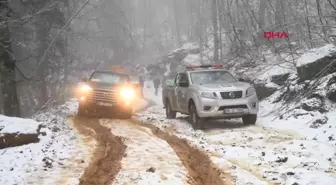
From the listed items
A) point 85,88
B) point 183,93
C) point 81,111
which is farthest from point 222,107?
point 81,111

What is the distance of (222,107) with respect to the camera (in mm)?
11414

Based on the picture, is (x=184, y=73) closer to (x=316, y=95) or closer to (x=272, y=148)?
(x=316, y=95)

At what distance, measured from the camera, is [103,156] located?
8.21 metres

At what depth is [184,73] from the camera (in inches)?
543

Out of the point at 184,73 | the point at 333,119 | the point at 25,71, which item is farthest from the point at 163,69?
the point at 333,119

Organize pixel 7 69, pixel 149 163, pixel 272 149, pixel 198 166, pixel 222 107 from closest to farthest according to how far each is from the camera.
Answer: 1. pixel 198 166
2. pixel 149 163
3. pixel 272 149
4. pixel 222 107
5. pixel 7 69

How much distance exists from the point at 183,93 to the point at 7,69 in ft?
19.1

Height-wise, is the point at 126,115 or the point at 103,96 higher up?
the point at 103,96

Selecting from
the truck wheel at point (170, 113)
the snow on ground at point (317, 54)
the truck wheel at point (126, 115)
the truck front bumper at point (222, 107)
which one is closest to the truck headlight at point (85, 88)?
the truck wheel at point (126, 115)

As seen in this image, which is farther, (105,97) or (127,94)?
(127,94)

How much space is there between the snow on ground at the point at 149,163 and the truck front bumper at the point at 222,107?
1.69 meters

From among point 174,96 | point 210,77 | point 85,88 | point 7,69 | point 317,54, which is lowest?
point 174,96

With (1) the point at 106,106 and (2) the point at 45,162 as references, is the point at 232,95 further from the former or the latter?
(2) the point at 45,162

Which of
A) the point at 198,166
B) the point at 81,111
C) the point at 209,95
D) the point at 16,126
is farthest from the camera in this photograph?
the point at 81,111
